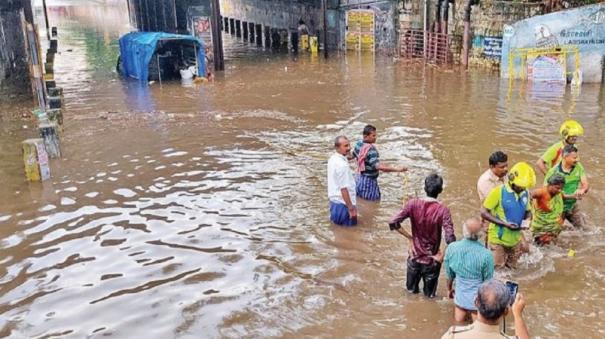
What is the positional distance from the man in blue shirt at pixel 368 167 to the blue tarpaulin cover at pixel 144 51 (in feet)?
52.2

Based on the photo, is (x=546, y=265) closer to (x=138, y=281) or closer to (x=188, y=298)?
(x=188, y=298)

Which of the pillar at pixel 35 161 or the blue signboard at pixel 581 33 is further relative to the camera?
the blue signboard at pixel 581 33

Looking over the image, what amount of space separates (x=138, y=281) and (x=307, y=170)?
5.03 m

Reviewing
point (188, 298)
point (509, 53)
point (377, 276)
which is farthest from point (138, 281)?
point (509, 53)

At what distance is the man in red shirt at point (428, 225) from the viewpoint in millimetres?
5879

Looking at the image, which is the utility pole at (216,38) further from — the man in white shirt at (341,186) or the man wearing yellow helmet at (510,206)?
the man wearing yellow helmet at (510,206)

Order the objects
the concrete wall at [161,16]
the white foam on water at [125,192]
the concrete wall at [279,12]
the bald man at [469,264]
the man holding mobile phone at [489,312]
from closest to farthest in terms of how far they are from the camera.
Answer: the man holding mobile phone at [489,312] < the bald man at [469,264] < the white foam on water at [125,192] < the concrete wall at [161,16] < the concrete wall at [279,12]

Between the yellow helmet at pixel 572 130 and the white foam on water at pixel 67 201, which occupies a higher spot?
the yellow helmet at pixel 572 130

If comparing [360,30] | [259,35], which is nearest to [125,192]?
[360,30]

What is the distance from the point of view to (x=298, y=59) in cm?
3048

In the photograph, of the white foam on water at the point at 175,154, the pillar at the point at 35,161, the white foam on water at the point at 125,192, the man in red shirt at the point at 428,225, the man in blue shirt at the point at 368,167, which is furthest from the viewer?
the white foam on water at the point at 175,154

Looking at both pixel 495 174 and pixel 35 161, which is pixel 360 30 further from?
pixel 495 174

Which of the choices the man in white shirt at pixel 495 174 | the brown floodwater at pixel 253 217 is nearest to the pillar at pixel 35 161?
the brown floodwater at pixel 253 217

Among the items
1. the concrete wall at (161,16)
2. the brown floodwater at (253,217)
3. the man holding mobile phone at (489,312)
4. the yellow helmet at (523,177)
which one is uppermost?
the concrete wall at (161,16)
